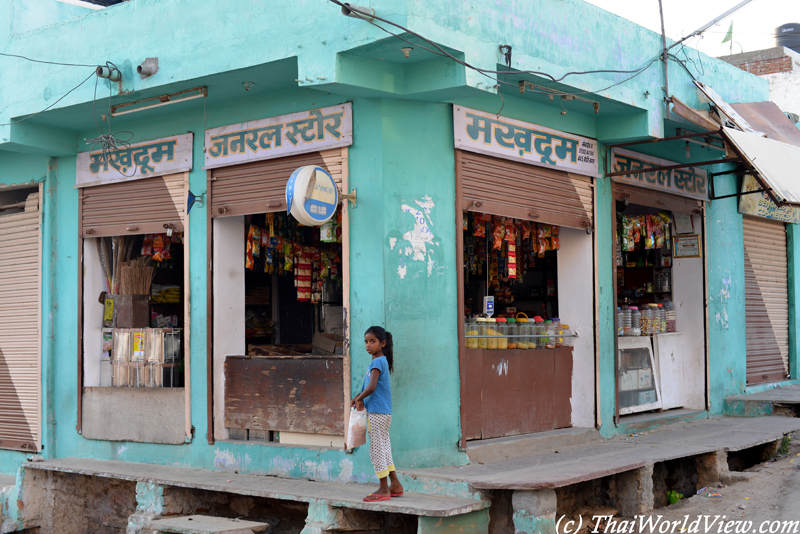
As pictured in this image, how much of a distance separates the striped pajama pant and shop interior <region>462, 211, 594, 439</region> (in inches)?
59.6

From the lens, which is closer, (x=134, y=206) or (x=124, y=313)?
(x=134, y=206)

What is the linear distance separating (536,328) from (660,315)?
264 centimetres

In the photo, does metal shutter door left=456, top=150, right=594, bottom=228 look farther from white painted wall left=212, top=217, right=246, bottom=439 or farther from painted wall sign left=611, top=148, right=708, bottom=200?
white painted wall left=212, top=217, right=246, bottom=439

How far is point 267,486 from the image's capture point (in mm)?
6727

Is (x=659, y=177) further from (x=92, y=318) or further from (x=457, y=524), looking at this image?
(x=92, y=318)

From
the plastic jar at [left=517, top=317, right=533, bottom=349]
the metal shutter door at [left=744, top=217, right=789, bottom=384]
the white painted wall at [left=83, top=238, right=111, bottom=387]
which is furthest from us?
the metal shutter door at [left=744, top=217, right=789, bottom=384]

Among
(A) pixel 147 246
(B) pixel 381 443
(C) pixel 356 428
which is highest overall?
(A) pixel 147 246

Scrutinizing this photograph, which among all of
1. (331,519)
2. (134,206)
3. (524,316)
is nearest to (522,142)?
(524,316)

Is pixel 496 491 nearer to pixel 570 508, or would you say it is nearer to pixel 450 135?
pixel 570 508

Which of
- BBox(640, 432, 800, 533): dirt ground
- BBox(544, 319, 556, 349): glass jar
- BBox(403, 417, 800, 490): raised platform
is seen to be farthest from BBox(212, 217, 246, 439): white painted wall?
BBox(640, 432, 800, 533): dirt ground

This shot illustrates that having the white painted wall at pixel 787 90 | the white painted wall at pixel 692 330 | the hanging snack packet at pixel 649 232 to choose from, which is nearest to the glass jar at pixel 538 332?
the hanging snack packet at pixel 649 232

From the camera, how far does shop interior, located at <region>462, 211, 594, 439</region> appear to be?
25.5 feet

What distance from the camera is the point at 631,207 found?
1057 cm

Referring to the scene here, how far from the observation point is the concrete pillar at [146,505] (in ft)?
23.4
